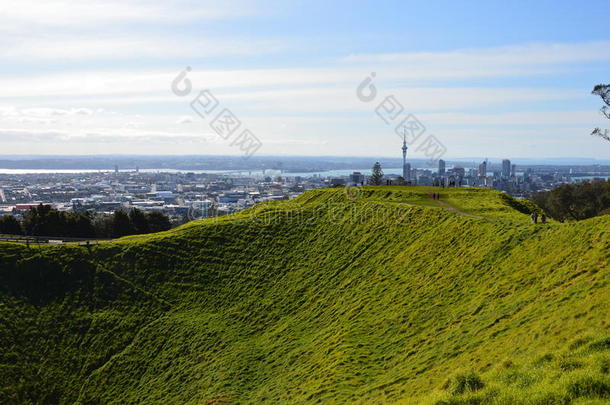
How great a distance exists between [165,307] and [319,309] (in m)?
12.4

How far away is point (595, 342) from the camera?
1223 cm

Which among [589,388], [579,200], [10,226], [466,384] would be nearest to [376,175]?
[579,200]

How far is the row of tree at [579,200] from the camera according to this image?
6091 cm

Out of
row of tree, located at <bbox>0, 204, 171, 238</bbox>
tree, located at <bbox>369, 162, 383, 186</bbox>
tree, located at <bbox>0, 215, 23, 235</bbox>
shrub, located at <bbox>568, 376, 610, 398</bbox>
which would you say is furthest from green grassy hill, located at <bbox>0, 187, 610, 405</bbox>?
tree, located at <bbox>369, 162, 383, 186</bbox>

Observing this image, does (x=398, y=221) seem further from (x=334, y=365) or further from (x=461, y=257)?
(x=334, y=365)

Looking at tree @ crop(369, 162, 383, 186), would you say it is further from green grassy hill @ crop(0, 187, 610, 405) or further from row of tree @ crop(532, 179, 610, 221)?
green grassy hill @ crop(0, 187, 610, 405)

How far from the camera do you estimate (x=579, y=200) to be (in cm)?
6331

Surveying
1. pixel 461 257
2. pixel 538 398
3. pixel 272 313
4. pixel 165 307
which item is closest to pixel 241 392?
pixel 272 313

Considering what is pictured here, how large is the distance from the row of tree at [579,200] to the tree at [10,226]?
75044 millimetres

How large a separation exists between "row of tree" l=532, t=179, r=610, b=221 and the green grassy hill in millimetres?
21007

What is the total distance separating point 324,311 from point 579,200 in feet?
167

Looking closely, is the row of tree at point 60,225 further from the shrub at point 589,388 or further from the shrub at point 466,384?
the shrub at point 589,388

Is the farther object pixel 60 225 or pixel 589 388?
pixel 60 225

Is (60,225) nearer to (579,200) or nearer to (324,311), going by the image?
(324,311)
